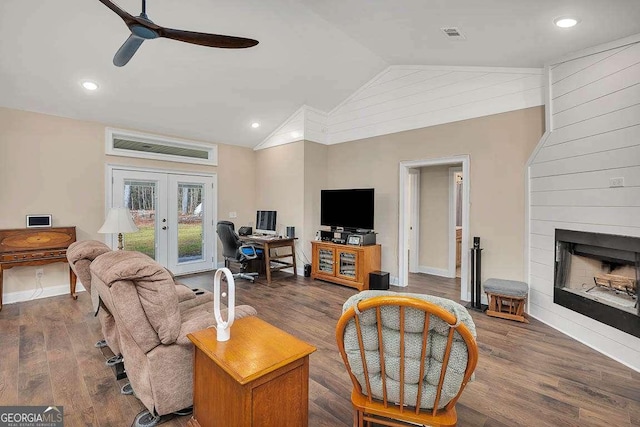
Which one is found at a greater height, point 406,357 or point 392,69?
point 392,69

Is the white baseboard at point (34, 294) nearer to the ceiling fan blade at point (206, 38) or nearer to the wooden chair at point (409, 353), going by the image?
the ceiling fan blade at point (206, 38)

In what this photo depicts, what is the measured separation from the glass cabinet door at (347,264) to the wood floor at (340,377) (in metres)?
1.32

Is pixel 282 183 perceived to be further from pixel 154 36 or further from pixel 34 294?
pixel 34 294

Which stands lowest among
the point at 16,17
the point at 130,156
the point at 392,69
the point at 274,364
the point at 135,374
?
the point at 135,374

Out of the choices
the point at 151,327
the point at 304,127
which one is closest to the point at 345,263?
the point at 304,127

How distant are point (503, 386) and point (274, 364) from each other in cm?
193

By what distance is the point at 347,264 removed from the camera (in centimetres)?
498

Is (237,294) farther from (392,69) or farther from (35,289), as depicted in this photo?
(392,69)

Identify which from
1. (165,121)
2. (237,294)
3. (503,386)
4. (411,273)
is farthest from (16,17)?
(411,273)

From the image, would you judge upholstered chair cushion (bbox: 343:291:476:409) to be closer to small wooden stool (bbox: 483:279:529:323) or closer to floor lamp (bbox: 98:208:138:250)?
small wooden stool (bbox: 483:279:529:323)

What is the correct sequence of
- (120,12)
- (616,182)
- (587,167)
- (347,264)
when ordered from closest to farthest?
(120,12) → (616,182) → (587,167) → (347,264)

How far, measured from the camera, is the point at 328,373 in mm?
2396

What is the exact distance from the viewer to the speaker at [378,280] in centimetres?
456

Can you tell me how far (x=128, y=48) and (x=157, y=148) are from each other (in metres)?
3.32
